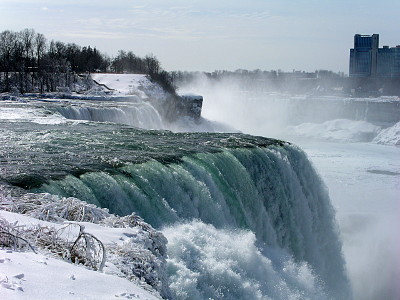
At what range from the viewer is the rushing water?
28.4 feet

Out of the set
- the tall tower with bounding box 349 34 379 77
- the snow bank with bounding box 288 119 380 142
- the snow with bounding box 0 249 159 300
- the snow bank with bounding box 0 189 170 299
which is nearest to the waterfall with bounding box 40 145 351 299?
the snow bank with bounding box 0 189 170 299

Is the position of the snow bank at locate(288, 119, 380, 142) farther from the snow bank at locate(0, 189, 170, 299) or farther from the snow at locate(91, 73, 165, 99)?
the snow bank at locate(0, 189, 170, 299)

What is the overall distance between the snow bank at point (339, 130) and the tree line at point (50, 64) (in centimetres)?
1787

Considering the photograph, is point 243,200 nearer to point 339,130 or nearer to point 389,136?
point 389,136

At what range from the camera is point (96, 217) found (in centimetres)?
694

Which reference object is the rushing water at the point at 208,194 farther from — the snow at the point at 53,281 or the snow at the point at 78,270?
the snow at the point at 53,281

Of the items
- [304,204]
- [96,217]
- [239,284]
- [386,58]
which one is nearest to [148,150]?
[304,204]

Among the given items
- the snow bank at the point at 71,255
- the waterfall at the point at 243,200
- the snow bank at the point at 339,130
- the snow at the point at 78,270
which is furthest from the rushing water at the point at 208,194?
the snow bank at the point at 339,130

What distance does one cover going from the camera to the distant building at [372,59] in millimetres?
122688

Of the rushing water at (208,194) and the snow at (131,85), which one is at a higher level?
the snow at (131,85)

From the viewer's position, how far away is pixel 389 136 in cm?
5641

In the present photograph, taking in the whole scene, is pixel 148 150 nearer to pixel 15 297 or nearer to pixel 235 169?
pixel 235 169

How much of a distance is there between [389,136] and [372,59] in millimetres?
73508

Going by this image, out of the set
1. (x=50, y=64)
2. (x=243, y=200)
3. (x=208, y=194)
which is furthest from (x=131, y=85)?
(x=208, y=194)
